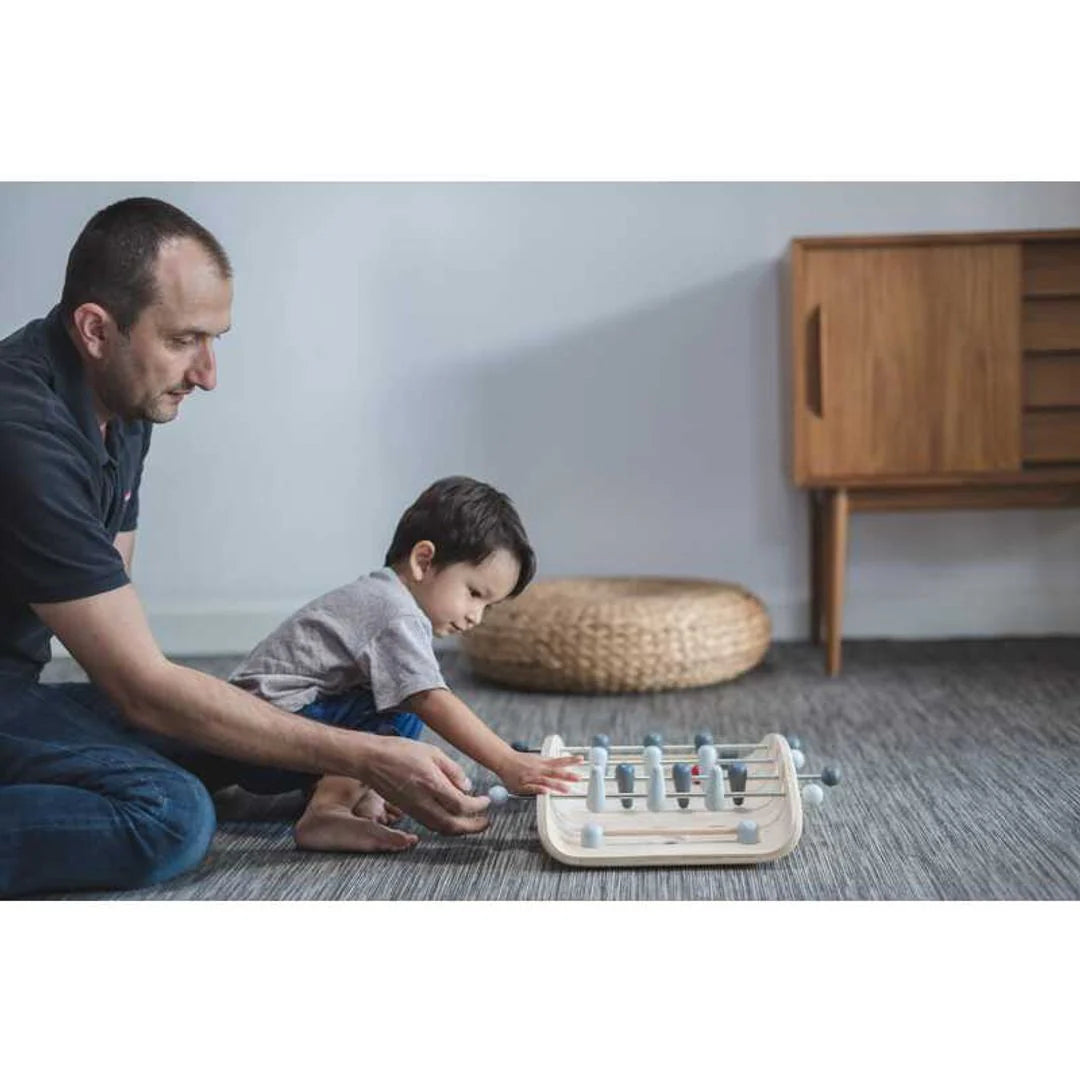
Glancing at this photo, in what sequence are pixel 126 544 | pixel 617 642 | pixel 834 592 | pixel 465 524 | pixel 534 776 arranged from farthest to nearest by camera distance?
1. pixel 834 592
2. pixel 617 642
3. pixel 126 544
4. pixel 465 524
5. pixel 534 776

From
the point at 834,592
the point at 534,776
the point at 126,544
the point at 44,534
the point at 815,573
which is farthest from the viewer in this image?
the point at 815,573

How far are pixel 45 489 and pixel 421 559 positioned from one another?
517mm

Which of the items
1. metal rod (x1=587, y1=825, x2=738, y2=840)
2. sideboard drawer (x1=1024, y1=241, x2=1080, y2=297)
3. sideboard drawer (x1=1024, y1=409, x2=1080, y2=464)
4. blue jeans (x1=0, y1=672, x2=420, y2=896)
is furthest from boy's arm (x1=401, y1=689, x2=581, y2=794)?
sideboard drawer (x1=1024, y1=241, x2=1080, y2=297)

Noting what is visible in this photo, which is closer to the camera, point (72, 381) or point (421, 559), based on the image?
point (72, 381)

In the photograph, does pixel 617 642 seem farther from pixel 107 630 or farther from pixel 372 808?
pixel 107 630

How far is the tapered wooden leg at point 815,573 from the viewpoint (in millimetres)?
3084

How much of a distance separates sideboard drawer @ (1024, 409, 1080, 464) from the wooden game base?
45.1 inches

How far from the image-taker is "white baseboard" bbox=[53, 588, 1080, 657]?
3141mm

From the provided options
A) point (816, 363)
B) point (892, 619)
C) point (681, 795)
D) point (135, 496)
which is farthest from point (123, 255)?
point (892, 619)

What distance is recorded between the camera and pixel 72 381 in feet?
5.23

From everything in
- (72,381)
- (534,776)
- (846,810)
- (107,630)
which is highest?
(72,381)

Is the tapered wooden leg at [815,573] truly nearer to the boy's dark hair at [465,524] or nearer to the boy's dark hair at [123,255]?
the boy's dark hair at [465,524]

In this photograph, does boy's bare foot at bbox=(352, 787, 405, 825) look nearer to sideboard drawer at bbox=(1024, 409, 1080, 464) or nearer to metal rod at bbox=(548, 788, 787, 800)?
metal rod at bbox=(548, 788, 787, 800)

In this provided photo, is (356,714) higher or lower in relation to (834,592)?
higher
